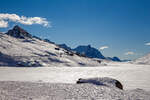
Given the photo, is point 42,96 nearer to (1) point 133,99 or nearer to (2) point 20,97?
(2) point 20,97

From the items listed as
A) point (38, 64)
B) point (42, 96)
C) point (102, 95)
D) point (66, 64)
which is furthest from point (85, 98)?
point (66, 64)

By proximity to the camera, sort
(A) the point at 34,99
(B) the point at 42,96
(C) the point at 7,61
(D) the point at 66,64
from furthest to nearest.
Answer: (D) the point at 66,64
(C) the point at 7,61
(B) the point at 42,96
(A) the point at 34,99

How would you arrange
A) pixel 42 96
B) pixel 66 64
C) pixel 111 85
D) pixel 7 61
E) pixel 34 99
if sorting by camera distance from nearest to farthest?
1. pixel 34 99
2. pixel 42 96
3. pixel 111 85
4. pixel 7 61
5. pixel 66 64

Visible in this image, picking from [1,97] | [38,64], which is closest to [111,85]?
→ [1,97]

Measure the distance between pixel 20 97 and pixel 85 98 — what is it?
187 inches

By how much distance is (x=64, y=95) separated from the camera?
1253 cm

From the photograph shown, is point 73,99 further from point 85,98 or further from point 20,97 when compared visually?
point 20,97

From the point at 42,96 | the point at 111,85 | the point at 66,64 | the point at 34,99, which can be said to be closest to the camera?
the point at 34,99

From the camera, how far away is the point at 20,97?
1168 cm

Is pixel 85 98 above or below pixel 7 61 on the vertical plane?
below

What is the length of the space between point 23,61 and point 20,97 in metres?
94.3

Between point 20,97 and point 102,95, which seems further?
point 102,95

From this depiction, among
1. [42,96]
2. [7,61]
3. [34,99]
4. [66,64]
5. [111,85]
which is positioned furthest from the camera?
[66,64]

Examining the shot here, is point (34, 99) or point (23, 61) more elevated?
point (23, 61)
